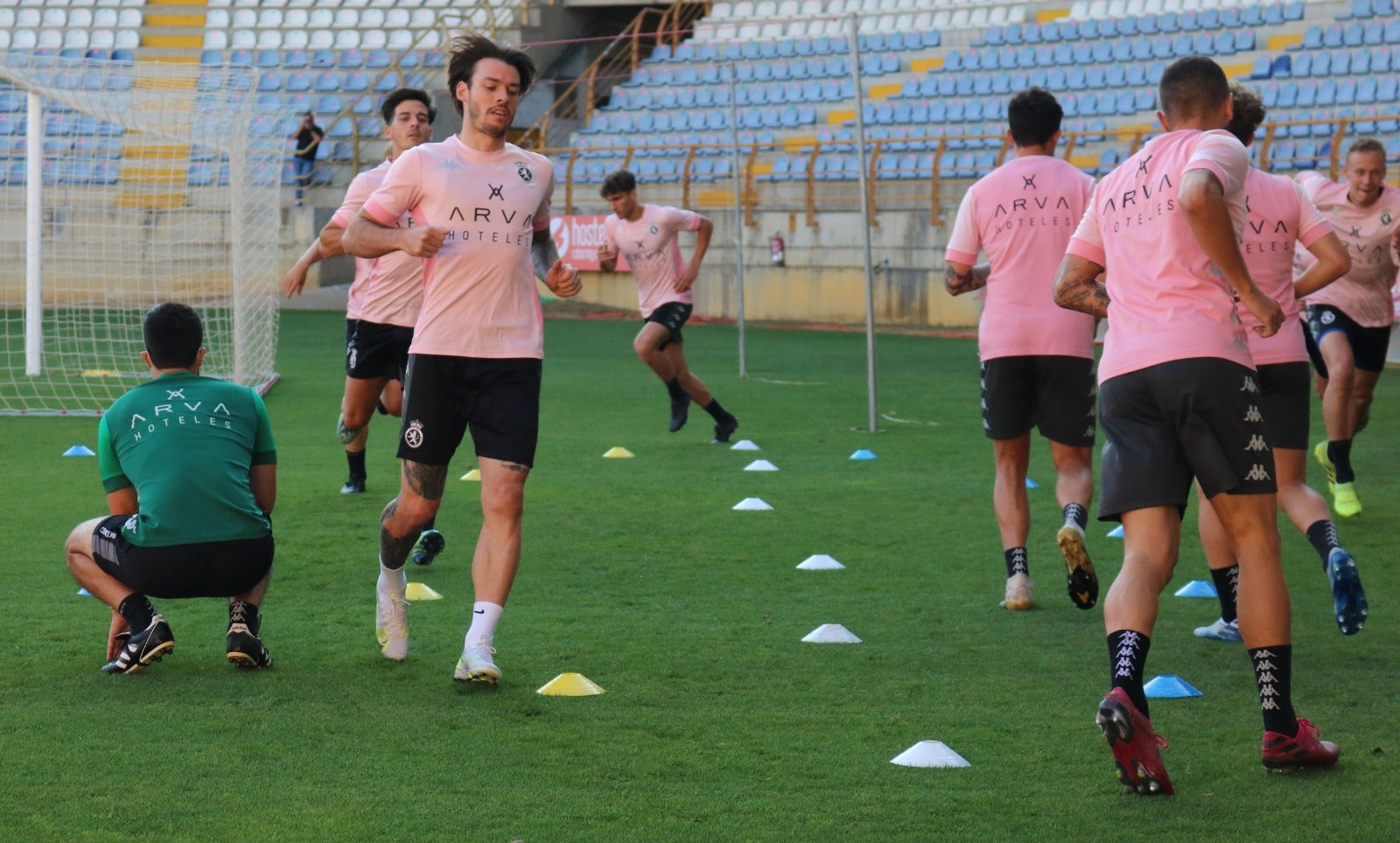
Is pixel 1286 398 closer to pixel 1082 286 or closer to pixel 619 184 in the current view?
pixel 1082 286

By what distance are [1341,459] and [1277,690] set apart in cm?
450

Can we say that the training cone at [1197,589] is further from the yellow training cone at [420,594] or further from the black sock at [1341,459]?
the yellow training cone at [420,594]

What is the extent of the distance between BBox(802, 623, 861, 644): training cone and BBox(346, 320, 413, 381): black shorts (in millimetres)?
2872

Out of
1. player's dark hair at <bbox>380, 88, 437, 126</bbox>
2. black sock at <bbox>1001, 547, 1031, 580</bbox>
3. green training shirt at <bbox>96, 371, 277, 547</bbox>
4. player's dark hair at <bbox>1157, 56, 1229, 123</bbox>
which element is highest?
player's dark hair at <bbox>380, 88, 437, 126</bbox>

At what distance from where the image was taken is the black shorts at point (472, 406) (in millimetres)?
4863

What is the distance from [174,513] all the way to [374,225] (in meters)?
0.98

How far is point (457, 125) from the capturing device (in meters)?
28.1

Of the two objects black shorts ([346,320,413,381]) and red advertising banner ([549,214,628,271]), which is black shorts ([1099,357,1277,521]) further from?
red advertising banner ([549,214,628,271])

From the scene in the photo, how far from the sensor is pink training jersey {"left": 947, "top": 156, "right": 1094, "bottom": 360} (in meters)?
5.94

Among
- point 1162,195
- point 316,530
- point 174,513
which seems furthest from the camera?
point 316,530

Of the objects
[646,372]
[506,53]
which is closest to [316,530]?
[506,53]

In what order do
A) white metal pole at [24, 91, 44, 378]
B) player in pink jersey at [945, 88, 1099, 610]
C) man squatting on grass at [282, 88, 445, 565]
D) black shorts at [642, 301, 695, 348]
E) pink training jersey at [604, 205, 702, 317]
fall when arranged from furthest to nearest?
white metal pole at [24, 91, 44, 378], pink training jersey at [604, 205, 702, 317], black shorts at [642, 301, 695, 348], man squatting on grass at [282, 88, 445, 565], player in pink jersey at [945, 88, 1099, 610]

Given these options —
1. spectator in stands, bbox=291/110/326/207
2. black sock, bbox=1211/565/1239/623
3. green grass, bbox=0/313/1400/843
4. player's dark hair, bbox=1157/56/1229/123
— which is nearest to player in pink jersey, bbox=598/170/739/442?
green grass, bbox=0/313/1400/843

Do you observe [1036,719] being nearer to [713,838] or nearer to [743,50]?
[713,838]
